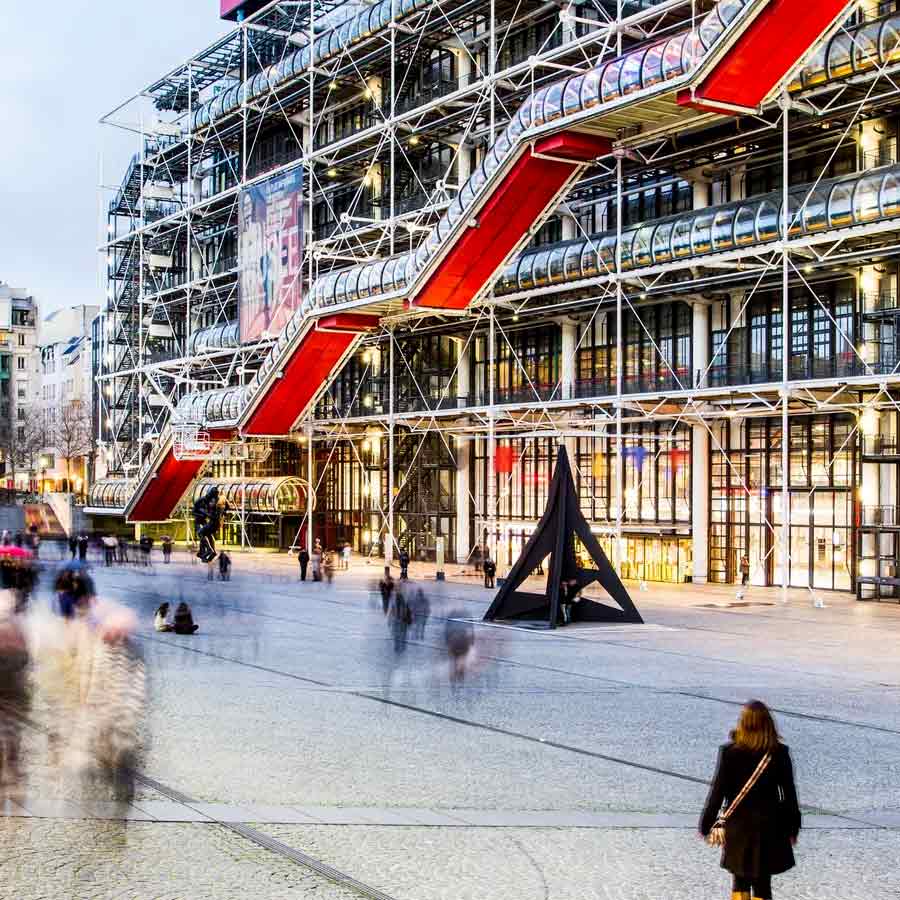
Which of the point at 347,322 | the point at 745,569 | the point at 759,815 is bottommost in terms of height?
the point at 745,569

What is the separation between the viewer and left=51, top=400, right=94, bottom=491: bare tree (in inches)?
3826

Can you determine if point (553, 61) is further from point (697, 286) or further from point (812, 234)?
point (812, 234)

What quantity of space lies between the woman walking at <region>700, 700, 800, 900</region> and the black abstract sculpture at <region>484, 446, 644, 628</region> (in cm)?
1844

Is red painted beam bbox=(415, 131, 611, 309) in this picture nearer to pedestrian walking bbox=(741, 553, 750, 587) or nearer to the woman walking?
pedestrian walking bbox=(741, 553, 750, 587)

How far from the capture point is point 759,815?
6867 mm

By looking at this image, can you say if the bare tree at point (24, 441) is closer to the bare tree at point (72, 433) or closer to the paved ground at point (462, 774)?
the bare tree at point (72, 433)

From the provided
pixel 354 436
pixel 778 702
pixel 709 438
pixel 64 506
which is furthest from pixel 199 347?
pixel 778 702

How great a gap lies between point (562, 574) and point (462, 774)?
560 inches

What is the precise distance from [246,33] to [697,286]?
88.6ft

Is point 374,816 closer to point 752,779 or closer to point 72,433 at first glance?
point 752,779

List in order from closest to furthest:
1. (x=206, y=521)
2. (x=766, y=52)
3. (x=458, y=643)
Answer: (x=458, y=643) → (x=766, y=52) → (x=206, y=521)

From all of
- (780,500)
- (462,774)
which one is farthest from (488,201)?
(462,774)

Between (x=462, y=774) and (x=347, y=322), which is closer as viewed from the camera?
→ (x=462, y=774)

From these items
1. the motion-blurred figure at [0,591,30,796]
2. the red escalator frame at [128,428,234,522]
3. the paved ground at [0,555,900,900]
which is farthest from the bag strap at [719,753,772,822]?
the red escalator frame at [128,428,234,522]
